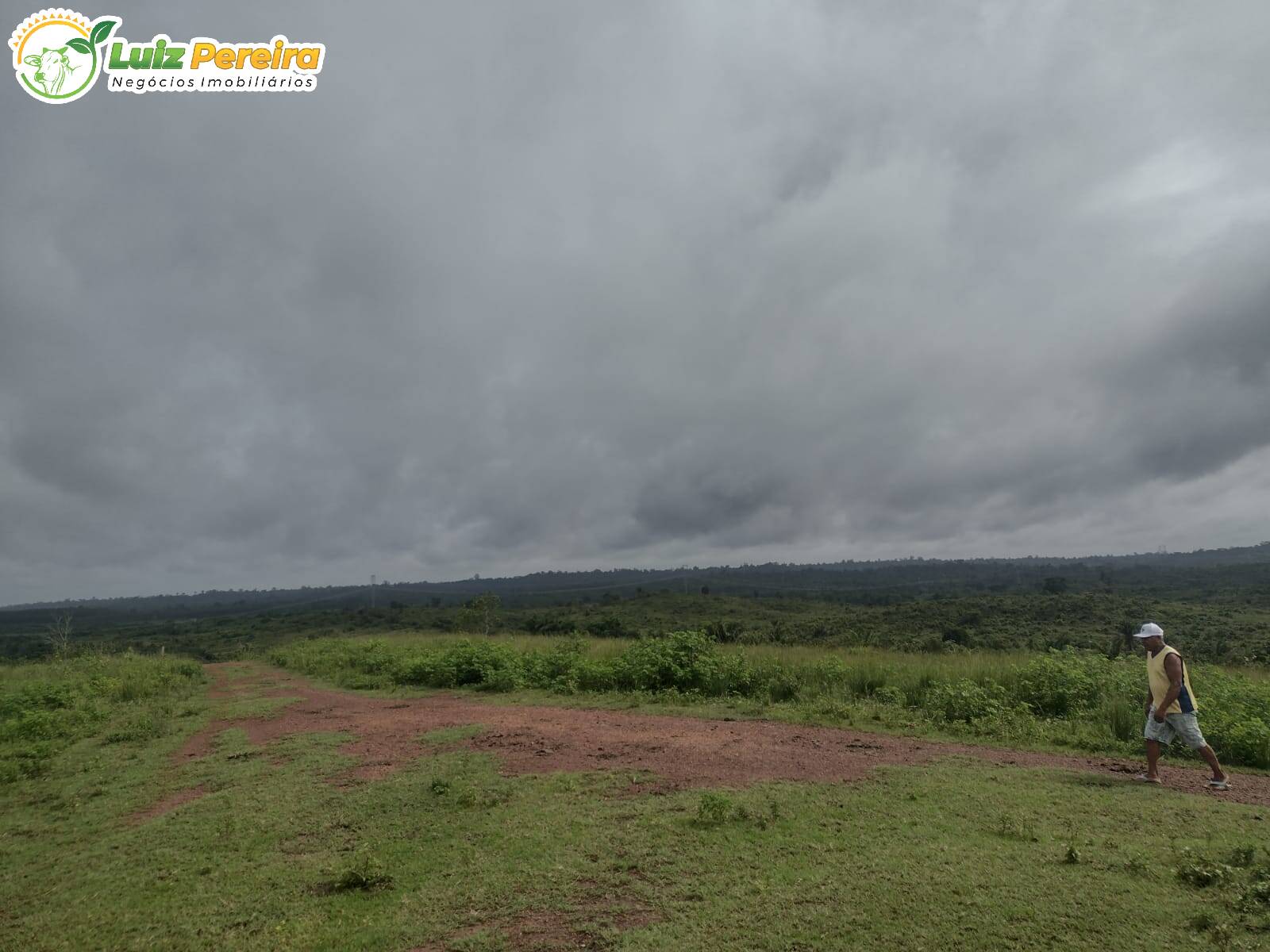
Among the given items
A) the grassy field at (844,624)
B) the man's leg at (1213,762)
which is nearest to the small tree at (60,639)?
the grassy field at (844,624)

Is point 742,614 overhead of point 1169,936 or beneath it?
beneath

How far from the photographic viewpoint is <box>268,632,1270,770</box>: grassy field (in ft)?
34.4

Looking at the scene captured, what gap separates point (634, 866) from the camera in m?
5.71

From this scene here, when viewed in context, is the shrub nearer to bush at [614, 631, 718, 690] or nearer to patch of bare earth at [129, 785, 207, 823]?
patch of bare earth at [129, 785, 207, 823]

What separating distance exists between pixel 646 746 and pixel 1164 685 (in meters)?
6.97

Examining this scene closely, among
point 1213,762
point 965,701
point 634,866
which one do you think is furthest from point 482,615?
point 1213,762

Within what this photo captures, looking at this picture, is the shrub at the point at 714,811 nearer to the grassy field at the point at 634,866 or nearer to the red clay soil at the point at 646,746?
the grassy field at the point at 634,866

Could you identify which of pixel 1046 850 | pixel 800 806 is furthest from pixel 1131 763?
pixel 800 806

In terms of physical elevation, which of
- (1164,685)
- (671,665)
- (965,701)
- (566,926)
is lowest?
(965,701)

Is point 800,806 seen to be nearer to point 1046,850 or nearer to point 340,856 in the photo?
point 1046,850

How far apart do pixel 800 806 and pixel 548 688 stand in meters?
10.9

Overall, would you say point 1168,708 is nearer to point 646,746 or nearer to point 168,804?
point 646,746

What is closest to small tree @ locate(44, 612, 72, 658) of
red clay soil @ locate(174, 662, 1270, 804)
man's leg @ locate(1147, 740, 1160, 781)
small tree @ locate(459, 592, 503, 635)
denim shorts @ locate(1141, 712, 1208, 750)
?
small tree @ locate(459, 592, 503, 635)

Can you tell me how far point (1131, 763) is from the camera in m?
8.92
